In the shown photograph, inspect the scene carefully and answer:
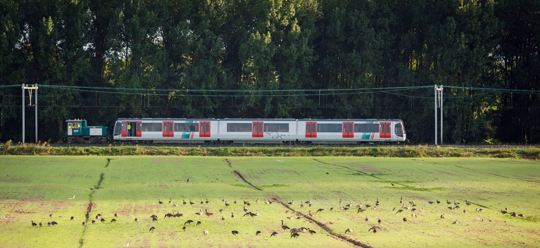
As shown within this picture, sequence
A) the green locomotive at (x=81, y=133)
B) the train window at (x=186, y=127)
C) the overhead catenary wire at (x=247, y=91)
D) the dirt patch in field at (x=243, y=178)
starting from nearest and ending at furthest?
1. the dirt patch in field at (x=243, y=178)
2. the train window at (x=186, y=127)
3. the green locomotive at (x=81, y=133)
4. the overhead catenary wire at (x=247, y=91)

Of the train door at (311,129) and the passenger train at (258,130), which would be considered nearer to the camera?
the passenger train at (258,130)

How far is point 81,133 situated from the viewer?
8075 centimetres

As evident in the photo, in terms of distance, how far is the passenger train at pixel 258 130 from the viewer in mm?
80062

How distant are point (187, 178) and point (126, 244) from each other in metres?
18.2

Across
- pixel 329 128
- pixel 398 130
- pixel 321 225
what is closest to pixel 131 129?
pixel 329 128

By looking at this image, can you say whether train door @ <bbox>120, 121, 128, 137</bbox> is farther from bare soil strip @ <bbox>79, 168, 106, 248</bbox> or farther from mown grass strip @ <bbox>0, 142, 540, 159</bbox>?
bare soil strip @ <bbox>79, 168, 106, 248</bbox>

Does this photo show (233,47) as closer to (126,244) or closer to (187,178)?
(187,178)

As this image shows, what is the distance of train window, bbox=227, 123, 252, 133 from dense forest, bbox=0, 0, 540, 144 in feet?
8.29

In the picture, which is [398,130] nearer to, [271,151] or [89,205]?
[271,151]

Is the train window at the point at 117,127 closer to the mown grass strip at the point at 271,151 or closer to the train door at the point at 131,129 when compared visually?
the train door at the point at 131,129

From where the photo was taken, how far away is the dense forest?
80.5 m

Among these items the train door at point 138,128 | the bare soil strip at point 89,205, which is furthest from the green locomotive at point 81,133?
the bare soil strip at point 89,205

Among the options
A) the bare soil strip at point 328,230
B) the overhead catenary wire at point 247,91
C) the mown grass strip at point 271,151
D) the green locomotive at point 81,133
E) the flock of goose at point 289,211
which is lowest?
the bare soil strip at point 328,230

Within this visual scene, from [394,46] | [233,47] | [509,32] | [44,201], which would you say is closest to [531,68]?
[509,32]
